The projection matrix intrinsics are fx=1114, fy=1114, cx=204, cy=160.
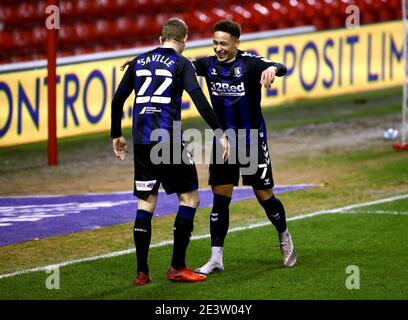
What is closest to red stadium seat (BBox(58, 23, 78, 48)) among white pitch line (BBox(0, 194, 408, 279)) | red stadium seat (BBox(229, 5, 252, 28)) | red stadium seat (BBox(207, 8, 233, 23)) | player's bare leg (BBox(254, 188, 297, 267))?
red stadium seat (BBox(207, 8, 233, 23))

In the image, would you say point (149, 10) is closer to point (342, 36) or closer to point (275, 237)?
point (342, 36)

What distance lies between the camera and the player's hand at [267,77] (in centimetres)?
871

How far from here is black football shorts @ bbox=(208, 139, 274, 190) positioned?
920cm

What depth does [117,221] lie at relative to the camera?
38.5 ft

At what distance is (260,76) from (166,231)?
2.57 m

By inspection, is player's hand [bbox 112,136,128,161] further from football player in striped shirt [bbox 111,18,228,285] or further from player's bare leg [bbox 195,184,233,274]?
player's bare leg [bbox 195,184,233,274]


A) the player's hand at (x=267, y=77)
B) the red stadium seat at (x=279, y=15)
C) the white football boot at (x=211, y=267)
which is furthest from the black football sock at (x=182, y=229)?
the red stadium seat at (x=279, y=15)

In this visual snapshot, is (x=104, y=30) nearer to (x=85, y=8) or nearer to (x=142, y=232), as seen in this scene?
(x=85, y=8)

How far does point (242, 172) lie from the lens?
30.3 ft

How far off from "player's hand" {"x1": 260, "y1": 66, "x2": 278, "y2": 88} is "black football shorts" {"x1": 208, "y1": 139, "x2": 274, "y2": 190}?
27.7 inches

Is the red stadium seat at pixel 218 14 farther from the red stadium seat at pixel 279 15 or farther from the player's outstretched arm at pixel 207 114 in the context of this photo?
the player's outstretched arm at pixel 207 114
